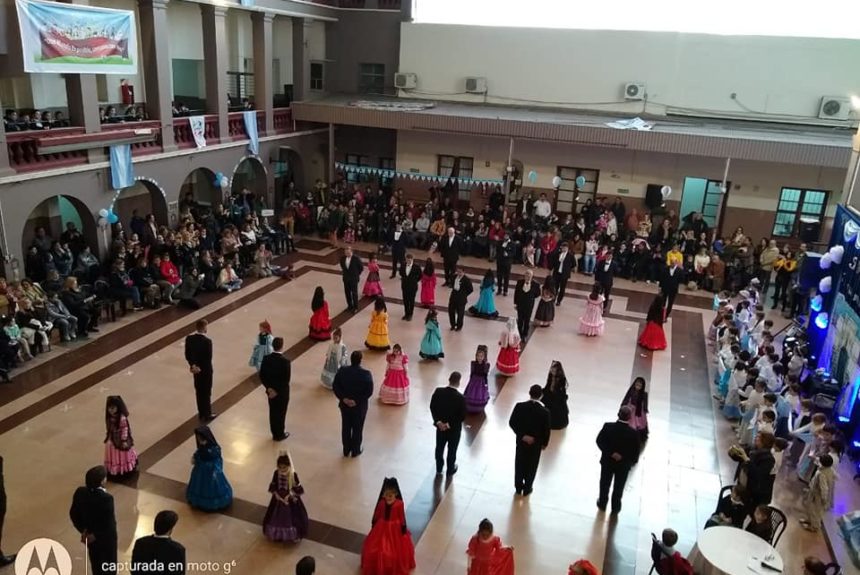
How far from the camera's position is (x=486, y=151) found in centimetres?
2205

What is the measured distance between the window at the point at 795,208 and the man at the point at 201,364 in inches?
671

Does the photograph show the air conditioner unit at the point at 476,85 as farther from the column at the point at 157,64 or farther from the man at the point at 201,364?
the man at the point at 201,364

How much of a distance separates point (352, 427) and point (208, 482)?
78.1 inches

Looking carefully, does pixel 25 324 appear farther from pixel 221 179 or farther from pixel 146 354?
pixel 221 179

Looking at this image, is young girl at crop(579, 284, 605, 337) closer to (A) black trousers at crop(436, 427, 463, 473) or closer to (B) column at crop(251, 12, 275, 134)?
(A) black trousers at crop(436, 427, 463, 473)

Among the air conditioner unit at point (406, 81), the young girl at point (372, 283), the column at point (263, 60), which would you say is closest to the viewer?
the young girl at point (372, 283)

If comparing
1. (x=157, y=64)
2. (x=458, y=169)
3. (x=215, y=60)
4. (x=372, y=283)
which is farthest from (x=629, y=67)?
(x=157, y=64)

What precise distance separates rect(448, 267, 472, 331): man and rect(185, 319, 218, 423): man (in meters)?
5.46

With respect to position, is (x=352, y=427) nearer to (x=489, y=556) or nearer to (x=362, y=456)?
(x=362, y=456)

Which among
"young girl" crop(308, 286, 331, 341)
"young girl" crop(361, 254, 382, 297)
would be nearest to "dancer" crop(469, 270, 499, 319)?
"young girl" crop(361, 254, 382, 297)

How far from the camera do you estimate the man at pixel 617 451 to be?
768 cm

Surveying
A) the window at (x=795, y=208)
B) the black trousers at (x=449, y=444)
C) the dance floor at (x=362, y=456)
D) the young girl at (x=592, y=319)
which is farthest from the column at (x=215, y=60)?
the window at (x=795, y=208)

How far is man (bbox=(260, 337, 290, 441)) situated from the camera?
28.7ft

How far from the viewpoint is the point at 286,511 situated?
7.18 m
